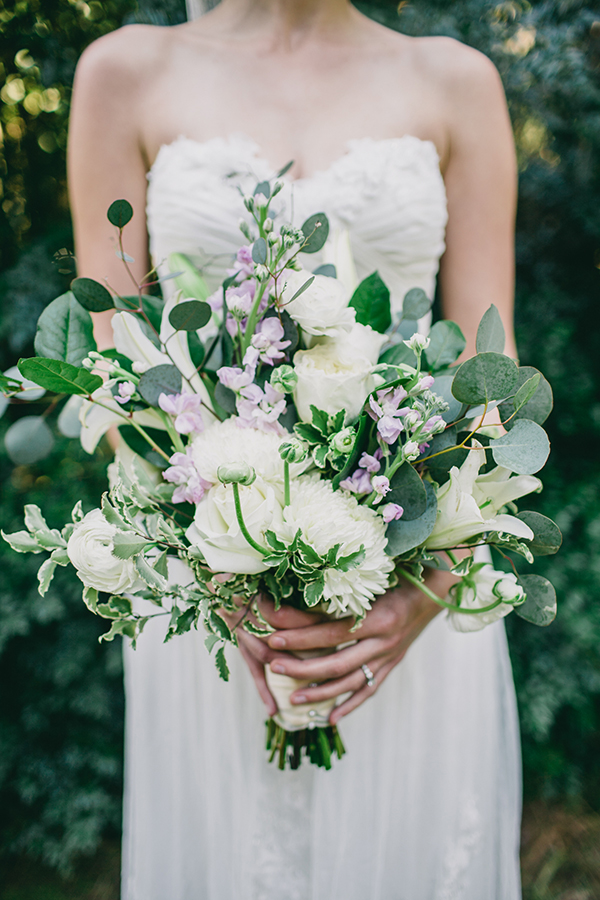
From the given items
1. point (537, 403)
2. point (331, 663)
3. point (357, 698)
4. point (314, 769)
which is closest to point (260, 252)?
point (537, 403)

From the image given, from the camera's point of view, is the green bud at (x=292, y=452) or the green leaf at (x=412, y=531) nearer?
the green bud at (x=292, y=452)

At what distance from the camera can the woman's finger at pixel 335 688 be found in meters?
0.93

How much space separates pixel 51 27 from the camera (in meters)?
1.82

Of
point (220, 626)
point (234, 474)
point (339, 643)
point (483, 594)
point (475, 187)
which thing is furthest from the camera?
point (475, 187)

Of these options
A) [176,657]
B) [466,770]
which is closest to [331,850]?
[466,770]

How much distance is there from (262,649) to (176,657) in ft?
1.24

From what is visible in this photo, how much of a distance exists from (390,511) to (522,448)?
17 cm

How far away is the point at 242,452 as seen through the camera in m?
0.70

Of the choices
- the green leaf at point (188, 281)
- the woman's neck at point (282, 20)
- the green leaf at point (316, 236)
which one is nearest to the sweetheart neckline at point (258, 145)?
the woman's neck at point (282, 20)

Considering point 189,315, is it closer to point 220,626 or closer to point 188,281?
point 188,281

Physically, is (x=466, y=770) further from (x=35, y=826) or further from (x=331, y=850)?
(x=35, y=826)

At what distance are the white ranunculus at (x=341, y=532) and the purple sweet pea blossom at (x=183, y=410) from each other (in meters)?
0.15

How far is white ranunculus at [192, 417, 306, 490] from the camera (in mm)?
702

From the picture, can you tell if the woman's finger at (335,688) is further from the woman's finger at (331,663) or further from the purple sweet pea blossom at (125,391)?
the purple sweet pea blossom at (125,391)
